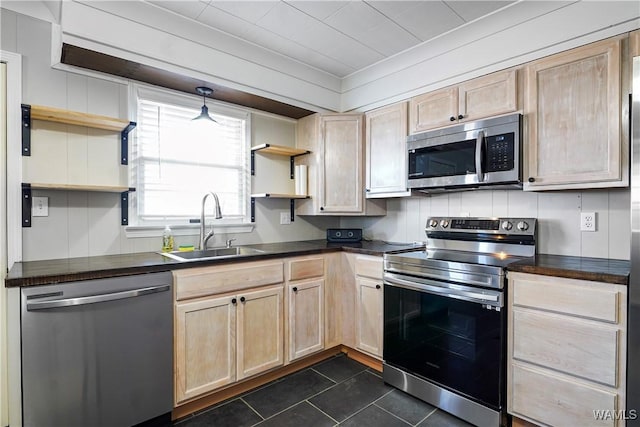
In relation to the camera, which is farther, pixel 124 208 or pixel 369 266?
pixel 369 266

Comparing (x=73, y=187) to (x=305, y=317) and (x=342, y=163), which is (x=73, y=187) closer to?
(x=305, y=317)

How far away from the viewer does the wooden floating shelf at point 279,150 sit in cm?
287

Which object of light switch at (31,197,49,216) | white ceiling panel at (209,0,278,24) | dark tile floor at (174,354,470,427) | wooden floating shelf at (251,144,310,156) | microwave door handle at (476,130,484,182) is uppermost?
white ceiling panel at (209,0,278,24)

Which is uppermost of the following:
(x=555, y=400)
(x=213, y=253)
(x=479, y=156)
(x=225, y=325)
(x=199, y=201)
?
(x=479, y=156)

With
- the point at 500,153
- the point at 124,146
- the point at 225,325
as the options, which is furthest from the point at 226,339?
the point at 500,153

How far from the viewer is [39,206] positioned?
1952 millimetres

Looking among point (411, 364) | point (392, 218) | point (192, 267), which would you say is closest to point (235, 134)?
point (192, 267)

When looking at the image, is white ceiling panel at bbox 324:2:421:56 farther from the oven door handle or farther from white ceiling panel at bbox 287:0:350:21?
the oven door handle

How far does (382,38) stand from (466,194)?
4.47ft

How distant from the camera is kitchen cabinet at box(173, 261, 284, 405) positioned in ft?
6.31

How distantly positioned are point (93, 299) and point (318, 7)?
2088 millimetres

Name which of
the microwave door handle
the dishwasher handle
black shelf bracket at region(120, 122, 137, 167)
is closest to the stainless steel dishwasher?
the dishwasher handle

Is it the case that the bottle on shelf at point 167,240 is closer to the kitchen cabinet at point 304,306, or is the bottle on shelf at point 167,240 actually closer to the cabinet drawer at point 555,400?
the kitchen cabinet at point 304,306

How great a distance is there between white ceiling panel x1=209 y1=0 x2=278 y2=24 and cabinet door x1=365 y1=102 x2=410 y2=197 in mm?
1240
